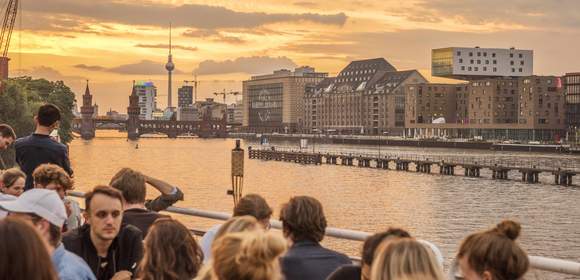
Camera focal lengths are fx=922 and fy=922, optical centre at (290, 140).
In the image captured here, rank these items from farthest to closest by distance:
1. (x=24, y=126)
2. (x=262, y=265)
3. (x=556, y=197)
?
1. (x=24, y=126)
2. (x=556, y=197)
3. (x=262, y=265)

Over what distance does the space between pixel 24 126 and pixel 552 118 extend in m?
117

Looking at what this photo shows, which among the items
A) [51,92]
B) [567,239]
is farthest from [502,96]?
[567,239]

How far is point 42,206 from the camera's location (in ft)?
17.2

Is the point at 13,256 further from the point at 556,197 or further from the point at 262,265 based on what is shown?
the point at 556,197

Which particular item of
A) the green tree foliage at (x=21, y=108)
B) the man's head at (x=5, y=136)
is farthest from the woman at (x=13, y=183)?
the green tree foliage at (x=21, y=108)

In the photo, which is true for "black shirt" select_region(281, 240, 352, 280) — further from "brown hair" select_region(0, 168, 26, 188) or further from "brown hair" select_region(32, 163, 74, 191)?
"brown hair" select_region(0, 168, 26, 188)

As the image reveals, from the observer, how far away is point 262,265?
14.4 ft

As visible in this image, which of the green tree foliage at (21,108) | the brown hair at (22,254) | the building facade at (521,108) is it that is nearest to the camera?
the brown hair at (22,254)

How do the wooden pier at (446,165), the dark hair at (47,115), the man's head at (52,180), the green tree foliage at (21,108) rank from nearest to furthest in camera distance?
the man's head at (52,180)
the dark hair at (47,115)
the green tree foliage at (21,108)
the wooden pier at (446,165)

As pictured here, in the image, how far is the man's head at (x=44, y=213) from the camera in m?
5.21

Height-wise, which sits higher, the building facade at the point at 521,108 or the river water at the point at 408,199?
the building facade at the point at 521,108

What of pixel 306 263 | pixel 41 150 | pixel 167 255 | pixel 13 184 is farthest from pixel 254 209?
pixel 41 150

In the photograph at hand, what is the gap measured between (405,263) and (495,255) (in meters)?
0.83

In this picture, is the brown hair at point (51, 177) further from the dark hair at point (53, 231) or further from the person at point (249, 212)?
the dark hair at point (53, 231)
